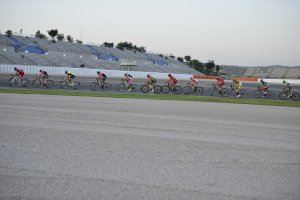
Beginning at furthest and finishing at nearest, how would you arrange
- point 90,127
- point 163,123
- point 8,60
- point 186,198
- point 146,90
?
1. point 8,60
2. point 146,90
3. point 163,123
4. point 90,127
5. point 186,198

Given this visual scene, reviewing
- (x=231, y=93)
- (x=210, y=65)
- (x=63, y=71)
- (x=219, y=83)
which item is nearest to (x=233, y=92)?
(x=231, y=93)

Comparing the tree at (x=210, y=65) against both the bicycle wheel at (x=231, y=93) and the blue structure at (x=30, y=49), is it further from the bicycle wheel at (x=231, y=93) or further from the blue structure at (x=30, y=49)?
the bicycle wheel at (x=231, y=93)

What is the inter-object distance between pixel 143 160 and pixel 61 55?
55.1 metres

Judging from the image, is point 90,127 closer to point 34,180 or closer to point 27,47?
point 34,180

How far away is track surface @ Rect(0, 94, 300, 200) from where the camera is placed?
4805mm

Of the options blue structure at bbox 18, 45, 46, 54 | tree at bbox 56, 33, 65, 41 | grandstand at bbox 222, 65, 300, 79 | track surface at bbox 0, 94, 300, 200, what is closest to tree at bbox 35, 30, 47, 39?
tree at bbox 56, 33, 65, 41

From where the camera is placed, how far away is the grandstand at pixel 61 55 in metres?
50.7

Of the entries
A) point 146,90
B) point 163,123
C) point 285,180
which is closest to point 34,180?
point 285,180

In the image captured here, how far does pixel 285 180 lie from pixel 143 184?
2.01 meters

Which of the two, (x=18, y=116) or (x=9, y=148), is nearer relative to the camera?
(x=9, y=148)

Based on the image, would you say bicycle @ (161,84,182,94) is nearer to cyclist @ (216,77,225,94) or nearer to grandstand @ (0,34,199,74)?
cyclist @ (216,77,225,94)

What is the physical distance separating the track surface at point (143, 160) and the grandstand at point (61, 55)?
1575 inches

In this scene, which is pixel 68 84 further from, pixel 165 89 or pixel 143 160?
pixel 143 160

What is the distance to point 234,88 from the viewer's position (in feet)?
85.1
